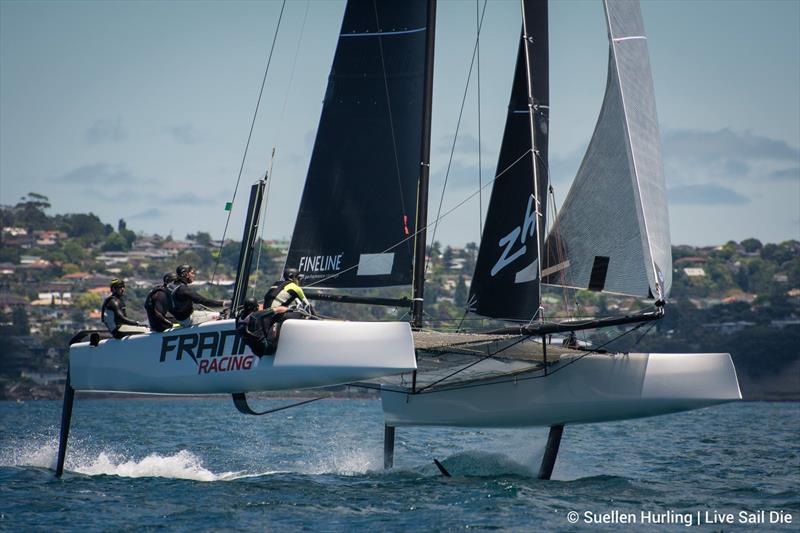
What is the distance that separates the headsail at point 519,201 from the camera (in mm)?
12672

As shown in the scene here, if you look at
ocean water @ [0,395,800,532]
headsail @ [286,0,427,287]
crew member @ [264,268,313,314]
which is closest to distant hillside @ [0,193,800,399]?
ocean water @ [0,395,800,532]

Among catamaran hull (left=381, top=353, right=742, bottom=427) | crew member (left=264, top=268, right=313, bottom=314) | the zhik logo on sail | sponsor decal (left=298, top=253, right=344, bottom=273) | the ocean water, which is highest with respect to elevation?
the zhik logo on sail

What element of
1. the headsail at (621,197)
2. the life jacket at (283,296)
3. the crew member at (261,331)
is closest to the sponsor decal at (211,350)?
the crew member at (261,331)

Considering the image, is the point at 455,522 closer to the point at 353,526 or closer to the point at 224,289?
the point at 353,526

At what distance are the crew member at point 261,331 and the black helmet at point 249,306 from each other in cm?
15

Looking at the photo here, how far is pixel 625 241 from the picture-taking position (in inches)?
455

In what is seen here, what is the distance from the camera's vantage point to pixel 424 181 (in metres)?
13.8

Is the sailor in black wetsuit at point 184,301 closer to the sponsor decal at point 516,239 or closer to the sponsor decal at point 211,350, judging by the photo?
the sponsor decal at point 211,350

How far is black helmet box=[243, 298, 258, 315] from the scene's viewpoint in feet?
37.2

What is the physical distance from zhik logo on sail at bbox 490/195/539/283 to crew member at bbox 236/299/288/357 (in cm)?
278

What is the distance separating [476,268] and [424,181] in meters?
1.24

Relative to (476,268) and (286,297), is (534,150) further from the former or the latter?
(286,297)

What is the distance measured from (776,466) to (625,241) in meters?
5.45

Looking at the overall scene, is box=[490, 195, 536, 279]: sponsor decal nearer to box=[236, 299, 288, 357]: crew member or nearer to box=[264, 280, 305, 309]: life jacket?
box=[264, 280, 305, 309]: life jacket
